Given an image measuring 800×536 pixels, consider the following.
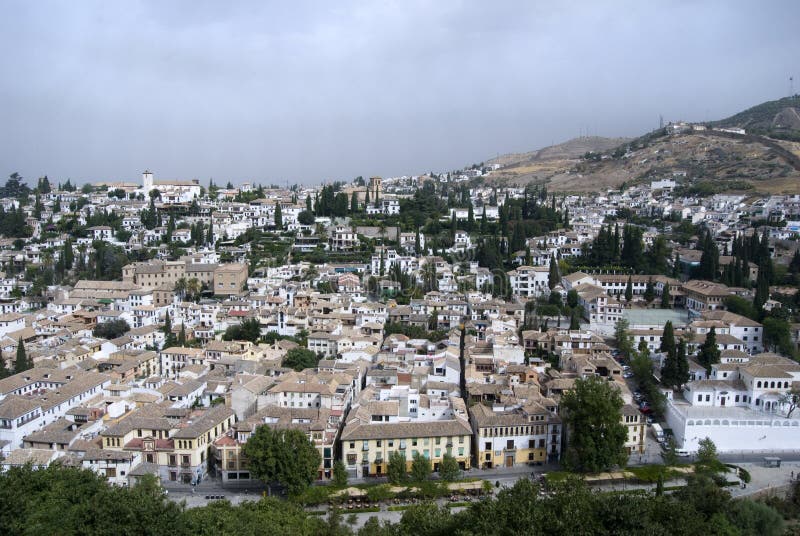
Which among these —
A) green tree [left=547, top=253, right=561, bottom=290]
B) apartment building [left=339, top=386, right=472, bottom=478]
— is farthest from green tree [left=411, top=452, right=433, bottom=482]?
green tree [left=547, top=253, right=561, bottom=290]

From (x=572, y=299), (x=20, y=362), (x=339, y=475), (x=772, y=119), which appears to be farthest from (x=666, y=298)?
(x=772, y=119)

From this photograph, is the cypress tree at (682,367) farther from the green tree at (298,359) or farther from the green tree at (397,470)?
the green tree at (298,359)

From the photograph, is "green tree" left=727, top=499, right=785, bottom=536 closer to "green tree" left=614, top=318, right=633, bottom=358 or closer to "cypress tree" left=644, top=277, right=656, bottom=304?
"green tree" left=614, top=318, right=633, bottom=358

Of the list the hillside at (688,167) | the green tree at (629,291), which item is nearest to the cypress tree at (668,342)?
the green tree at (629,291)

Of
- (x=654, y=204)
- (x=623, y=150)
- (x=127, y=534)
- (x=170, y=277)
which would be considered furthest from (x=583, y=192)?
(x=127, y=534)

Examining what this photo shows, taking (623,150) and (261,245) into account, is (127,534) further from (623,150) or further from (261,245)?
(623,150)
